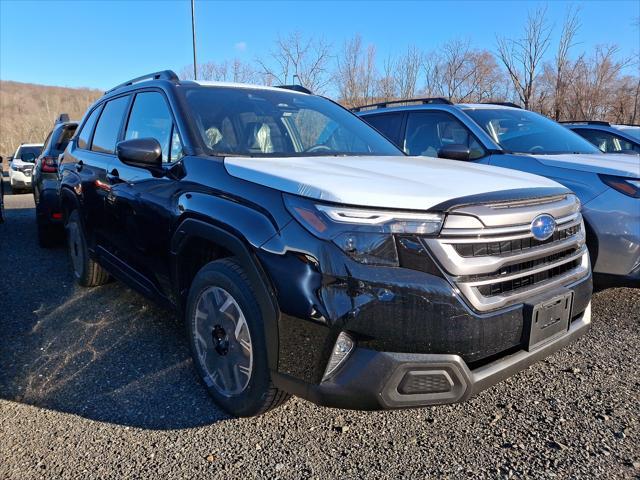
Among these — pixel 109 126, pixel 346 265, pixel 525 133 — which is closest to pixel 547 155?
pixel 525 133

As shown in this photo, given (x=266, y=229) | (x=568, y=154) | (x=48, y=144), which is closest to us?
(x=266, y=229)

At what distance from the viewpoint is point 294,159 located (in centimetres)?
267

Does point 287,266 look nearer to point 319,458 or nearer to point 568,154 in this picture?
point 319,458

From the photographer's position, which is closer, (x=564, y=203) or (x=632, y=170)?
(x=564, y=203)

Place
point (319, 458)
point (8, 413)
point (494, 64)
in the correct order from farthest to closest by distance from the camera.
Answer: point (494, 64), point (8, 413), point (319, 458)

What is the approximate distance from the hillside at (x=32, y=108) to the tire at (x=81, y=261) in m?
36.2

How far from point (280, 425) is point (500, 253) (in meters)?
1.36

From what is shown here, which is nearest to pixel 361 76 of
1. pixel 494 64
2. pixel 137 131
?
pixel 494 64

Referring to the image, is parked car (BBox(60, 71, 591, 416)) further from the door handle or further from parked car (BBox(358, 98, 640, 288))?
parked car (BBox(358, 98, 640, 288))

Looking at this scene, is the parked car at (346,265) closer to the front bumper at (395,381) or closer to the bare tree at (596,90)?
the front bumper at (395,381)

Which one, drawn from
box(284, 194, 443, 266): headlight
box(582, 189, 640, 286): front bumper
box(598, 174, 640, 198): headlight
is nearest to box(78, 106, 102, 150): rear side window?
box(284, 194, 443, 266): headlight

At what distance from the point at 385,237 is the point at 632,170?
2.83 meters

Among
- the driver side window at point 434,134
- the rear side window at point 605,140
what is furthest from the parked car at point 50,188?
the rear side window at point 605,140

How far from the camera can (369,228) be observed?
6.11ft
